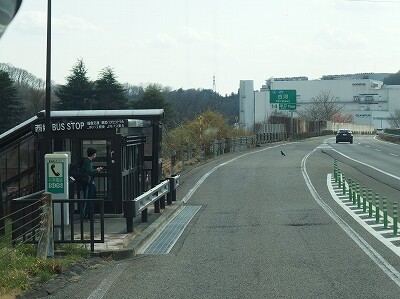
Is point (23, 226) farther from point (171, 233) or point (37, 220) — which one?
point (171, 233)

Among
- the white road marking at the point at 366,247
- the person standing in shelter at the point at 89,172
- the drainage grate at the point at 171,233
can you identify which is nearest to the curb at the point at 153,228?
the drainage grate at the point at 171,233

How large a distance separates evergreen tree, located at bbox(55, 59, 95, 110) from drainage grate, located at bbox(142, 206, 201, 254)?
21.7 meters

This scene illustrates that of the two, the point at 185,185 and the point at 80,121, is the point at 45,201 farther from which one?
the point at 185,185

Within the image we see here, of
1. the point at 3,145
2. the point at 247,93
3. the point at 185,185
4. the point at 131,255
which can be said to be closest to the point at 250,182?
the point at 185,185

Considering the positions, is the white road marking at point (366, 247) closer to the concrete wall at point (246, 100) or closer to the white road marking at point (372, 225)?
the white road marking at point (372, 225)

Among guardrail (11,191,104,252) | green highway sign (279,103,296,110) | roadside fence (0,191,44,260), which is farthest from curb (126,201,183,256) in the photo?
green highway sign (279,103,296,110)

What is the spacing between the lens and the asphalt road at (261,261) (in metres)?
8.92

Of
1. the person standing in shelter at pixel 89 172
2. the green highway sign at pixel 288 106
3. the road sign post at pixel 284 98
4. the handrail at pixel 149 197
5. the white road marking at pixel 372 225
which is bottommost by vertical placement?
the white road marking at pixel 372 225

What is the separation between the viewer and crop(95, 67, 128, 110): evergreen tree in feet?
141

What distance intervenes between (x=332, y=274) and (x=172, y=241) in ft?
15.2

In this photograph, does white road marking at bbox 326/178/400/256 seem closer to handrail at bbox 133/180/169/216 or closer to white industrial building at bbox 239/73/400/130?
handrail at bbox 133/180/169/216

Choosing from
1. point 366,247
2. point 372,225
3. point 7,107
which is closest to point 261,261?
point 366,247

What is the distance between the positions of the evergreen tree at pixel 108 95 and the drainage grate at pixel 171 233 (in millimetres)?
23606

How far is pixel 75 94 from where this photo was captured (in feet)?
137
